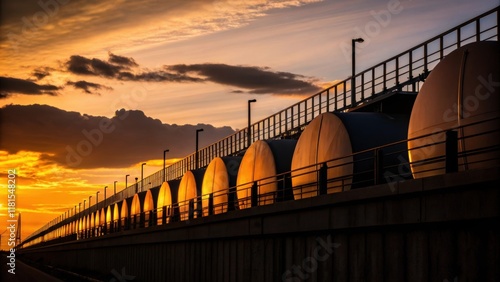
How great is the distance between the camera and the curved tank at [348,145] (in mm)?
22109

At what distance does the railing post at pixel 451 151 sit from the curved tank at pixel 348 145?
6.41m

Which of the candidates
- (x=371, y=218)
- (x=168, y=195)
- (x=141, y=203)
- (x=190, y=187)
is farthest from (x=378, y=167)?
(x=141, y=203)

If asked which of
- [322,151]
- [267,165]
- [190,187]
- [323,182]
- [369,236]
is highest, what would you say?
[190,187]

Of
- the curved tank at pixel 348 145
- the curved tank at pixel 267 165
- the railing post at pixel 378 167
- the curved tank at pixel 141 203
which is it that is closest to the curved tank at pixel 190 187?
the curved tank at pixel 141 203

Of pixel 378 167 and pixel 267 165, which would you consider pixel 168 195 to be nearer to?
pixel 267 165

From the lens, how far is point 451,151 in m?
14.8

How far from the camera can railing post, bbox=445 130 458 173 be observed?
48.4ft

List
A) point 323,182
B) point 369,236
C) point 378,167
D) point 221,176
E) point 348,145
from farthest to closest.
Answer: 1. point 221,176
2. point 348,145
3. point 323,182
4. point 378,167
5. point 369,236

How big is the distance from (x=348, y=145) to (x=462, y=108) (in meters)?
6.68

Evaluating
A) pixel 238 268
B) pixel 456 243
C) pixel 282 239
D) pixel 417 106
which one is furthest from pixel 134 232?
pixel 456 243

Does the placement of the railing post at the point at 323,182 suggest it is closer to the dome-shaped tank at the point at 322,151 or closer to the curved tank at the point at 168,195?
the dome-shaped tank at the point at 322,151

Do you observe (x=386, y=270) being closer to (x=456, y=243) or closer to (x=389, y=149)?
(x=456, y=243)

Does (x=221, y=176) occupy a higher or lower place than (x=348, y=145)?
higher

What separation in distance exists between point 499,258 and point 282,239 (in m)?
9.92
